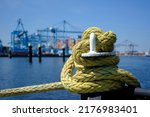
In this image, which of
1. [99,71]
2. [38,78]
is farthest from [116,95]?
[38,78]

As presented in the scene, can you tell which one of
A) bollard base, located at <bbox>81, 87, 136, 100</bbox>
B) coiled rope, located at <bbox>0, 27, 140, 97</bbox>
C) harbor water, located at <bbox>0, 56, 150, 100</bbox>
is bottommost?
harbor water, located at <bbox>0, 56, 150, 100</bbox>

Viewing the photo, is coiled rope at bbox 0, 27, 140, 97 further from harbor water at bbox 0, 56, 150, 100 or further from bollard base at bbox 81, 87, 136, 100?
harbor water at bbox 0, 56, 150, 100

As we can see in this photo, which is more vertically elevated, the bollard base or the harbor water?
the bollard base

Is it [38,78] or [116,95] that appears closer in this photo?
[116,95]

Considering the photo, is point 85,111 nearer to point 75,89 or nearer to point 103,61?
point 75,89

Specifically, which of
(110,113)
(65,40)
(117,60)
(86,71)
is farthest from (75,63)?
(65,40)

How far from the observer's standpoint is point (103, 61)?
1685 mm

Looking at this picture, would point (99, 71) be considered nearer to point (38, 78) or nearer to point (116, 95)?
point (116, 95)

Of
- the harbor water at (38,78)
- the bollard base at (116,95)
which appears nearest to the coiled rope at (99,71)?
the bollard base at (116,95)

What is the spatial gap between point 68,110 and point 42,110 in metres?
0.15

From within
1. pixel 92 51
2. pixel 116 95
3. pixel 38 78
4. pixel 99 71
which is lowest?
pixel 38 78

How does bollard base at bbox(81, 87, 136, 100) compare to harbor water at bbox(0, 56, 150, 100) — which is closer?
bollard base at bbox(81, 87, 136, 100)

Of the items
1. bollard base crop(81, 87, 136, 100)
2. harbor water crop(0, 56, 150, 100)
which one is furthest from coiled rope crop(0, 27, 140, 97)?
harbor water crop(0, 56, 150, 100)

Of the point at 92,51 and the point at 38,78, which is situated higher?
the point at 92,51
